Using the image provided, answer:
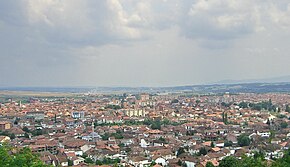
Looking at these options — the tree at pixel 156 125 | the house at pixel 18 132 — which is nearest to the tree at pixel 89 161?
the house at pixel 18 132

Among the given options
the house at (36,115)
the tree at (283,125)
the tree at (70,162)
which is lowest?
the tree at (70,162)

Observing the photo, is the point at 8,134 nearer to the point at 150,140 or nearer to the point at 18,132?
the point at 18,132

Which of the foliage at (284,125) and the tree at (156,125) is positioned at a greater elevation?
the foliage at (284,125)

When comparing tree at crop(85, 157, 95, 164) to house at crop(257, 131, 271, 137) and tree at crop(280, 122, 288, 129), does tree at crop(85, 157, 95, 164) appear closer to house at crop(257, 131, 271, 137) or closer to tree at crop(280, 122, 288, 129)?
house at crop(257, 131, 271, 137)

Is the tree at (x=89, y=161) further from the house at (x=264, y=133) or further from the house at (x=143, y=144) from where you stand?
the house at (x=264, y=133)

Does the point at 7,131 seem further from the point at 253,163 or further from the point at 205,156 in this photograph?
the point at 253,163

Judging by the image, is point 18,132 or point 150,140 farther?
point 18,132

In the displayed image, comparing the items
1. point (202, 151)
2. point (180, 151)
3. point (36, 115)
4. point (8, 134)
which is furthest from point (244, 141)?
point (36, 115)

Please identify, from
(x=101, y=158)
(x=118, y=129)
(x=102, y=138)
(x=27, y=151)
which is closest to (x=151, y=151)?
(x=101, y=158)

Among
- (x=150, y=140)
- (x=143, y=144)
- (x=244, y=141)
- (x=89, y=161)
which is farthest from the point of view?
(x=150, y=140)

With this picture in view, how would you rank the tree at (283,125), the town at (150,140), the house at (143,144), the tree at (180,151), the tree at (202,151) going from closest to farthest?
the town at (150,140)
the tree at (202,151)
the tree at (180,151)
the house at (143,144)
the tree at (283,125)

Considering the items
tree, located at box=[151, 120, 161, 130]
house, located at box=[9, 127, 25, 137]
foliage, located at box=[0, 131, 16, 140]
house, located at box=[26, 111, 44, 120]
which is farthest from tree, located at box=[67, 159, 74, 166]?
house, located at box=[26, 111, 44, 120]
